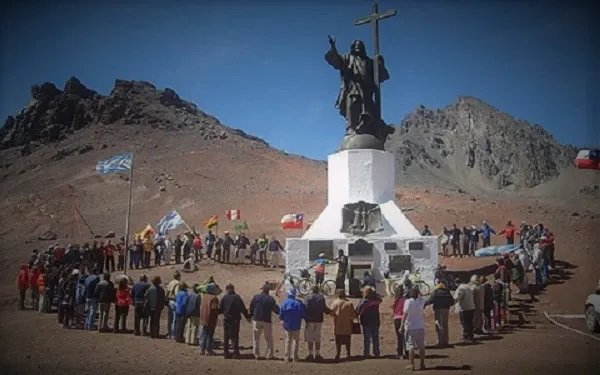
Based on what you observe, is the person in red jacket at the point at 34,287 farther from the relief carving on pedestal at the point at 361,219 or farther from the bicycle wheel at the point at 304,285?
the relief carving on pedestal at the point at 361,219

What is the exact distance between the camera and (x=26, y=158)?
261 ft

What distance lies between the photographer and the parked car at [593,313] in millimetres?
12664

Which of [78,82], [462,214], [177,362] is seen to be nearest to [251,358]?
[177,362]

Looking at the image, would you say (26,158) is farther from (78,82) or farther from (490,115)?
(490,115)

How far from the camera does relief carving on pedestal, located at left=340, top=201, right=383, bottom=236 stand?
722 inches

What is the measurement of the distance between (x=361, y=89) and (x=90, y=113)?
73.9 meters

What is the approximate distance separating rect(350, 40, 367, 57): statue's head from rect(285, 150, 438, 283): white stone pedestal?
4.03m

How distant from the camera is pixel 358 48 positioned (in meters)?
20.9

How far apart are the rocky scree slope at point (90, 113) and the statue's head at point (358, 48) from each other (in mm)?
58881

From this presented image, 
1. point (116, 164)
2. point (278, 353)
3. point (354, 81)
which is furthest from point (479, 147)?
point (278, 353)

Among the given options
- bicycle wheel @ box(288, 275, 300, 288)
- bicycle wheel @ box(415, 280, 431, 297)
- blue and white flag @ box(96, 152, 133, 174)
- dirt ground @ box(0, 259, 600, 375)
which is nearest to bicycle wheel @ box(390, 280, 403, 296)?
bicycle wheel @ box(415, 280, 431, 297)

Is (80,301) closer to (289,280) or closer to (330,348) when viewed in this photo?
(289,280)

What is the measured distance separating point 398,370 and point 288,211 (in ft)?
117

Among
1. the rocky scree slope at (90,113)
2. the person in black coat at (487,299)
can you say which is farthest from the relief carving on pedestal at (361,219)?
the rocky scree slope at (90,113)
